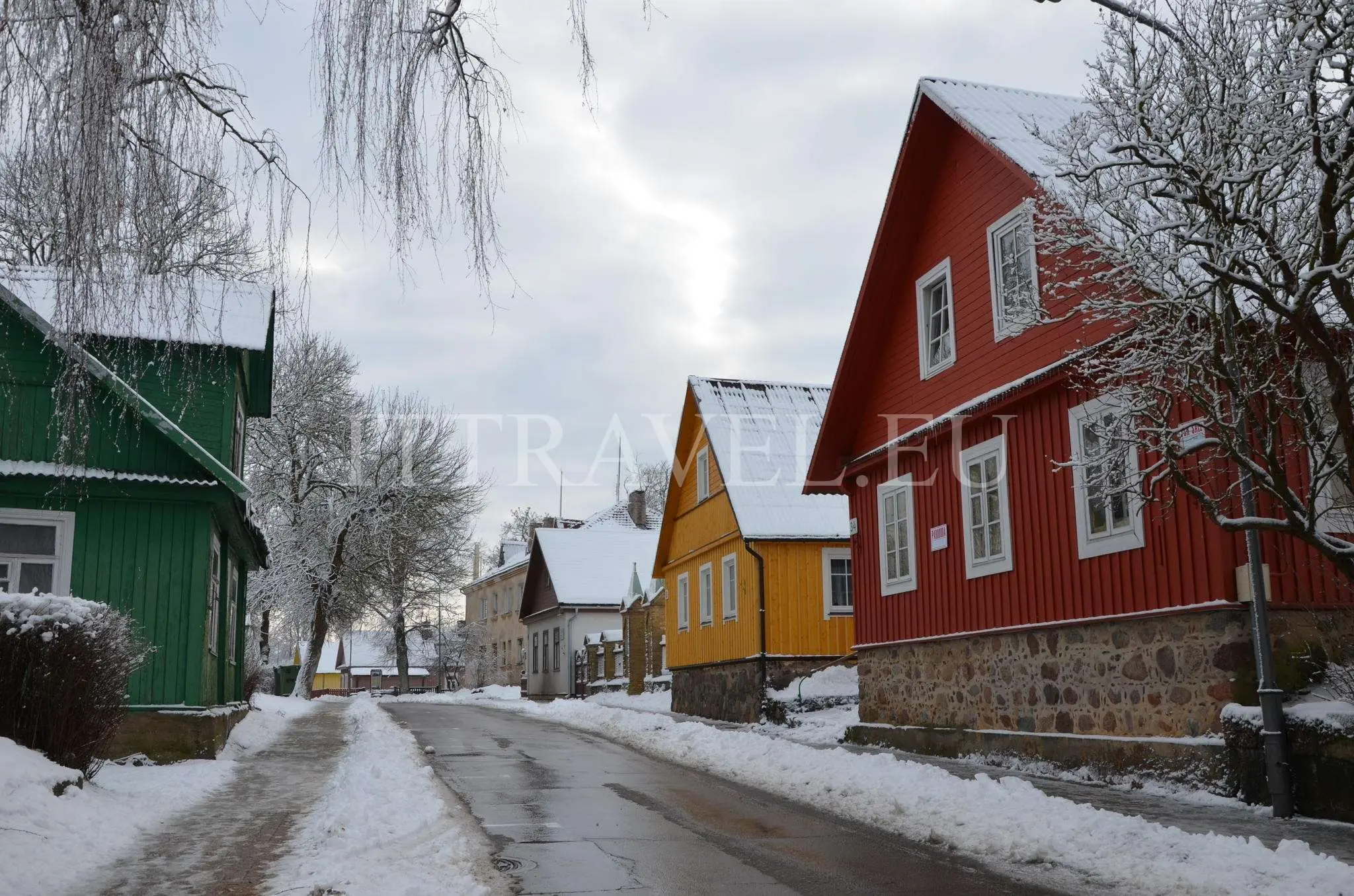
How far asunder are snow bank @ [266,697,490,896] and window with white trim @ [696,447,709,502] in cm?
1437

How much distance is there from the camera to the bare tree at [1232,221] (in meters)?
6.43

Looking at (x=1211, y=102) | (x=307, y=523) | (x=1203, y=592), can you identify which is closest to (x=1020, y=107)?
(x=1203, y=592)

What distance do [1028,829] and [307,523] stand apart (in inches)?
1284

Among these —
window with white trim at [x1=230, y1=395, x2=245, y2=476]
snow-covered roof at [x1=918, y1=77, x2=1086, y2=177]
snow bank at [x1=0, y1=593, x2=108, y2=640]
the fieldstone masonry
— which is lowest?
the fieldstone masonry

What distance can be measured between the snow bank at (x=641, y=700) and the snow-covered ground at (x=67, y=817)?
1788cm

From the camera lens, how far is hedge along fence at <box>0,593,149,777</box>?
9.12 metres

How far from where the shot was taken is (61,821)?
798cm

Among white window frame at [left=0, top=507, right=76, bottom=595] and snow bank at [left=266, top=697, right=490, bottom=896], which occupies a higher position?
white window frame at [left=0, top=507, right=76, bottom=595]

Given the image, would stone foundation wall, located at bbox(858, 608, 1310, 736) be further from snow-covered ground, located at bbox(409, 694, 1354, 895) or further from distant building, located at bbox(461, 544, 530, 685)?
distant building, located at bbox(461, 544, 530, 685)

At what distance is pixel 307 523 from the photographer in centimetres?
3722

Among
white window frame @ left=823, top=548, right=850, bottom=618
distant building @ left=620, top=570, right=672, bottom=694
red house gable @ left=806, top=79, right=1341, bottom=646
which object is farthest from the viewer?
distant building @ left=620, top=570, right=672, bottom=694

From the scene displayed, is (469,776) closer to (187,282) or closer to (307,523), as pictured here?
(187,282)

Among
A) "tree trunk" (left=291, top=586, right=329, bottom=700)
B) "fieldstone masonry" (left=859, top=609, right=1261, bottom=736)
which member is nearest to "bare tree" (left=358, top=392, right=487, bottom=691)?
"tree trunk" (left=291, top=586, right=329, bottom=700)

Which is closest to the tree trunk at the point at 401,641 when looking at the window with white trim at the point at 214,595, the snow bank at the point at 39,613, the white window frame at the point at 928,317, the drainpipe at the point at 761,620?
the drainpipe at the point at 761,620
